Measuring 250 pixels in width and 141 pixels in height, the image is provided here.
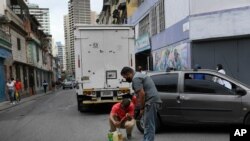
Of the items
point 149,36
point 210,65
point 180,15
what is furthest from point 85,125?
point 149,36

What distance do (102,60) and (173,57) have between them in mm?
8491

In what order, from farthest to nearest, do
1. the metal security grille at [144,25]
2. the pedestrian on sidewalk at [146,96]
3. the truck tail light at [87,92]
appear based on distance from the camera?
the metal security grille at [144,25]
the truck tail light at [87,92]
the pedestrian on sidewalk at [146,96]

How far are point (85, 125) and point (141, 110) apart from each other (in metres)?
5.02

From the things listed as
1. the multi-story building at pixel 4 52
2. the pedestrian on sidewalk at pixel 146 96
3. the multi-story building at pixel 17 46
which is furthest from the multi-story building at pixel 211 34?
the multi-story building at pixel 17 46

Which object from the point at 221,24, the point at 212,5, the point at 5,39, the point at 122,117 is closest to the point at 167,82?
the point at 122,117

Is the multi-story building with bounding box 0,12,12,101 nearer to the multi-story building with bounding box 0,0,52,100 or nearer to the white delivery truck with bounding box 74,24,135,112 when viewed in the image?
the multi-story building with bounding box 0,0,52,100

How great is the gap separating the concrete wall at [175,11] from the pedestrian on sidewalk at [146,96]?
13186 millimetres

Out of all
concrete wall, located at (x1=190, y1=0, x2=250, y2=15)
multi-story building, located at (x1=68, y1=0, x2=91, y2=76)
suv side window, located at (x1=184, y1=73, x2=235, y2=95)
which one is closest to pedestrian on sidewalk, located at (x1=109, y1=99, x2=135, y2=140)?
suv side window, located at (x1=184, y1=73, x2=235, y2=95)

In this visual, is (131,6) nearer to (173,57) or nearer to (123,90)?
(173,57)

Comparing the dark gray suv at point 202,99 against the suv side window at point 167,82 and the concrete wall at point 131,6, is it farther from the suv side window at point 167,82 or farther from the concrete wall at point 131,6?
the concrete wall at point 131,6

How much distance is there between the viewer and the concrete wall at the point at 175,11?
20.5 metres

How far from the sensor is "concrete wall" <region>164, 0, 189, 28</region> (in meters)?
20.5

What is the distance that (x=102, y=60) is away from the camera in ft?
49.9

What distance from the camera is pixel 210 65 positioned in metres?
19.3
